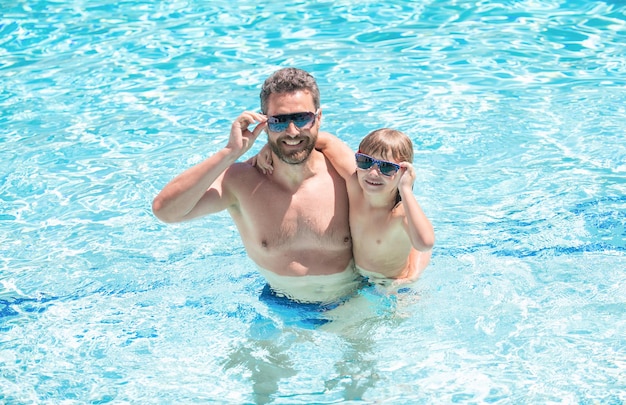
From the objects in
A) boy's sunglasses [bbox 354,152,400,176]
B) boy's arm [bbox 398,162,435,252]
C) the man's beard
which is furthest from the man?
boy's arm [bbox 398,162,435,252]

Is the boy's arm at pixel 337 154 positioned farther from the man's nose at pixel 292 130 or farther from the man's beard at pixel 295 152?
the man's nose at pixel 292 130

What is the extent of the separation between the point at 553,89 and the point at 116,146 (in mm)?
4011

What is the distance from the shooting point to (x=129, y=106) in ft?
27.1

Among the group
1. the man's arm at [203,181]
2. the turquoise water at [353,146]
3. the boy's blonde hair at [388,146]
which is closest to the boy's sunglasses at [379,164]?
the boy's blonde hair at [388,146]

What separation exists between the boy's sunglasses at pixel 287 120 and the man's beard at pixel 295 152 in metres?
0.07

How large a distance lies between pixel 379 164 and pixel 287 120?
0.49 meters

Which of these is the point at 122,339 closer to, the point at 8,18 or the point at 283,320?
the point at 283,320

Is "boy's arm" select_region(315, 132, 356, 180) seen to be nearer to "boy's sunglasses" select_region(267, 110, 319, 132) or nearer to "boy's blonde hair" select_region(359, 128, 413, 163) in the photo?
"boy's blonde hair" select_region(359, 128, 413, 163)

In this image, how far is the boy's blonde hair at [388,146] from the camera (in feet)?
13.8

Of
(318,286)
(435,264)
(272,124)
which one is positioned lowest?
(435,264)

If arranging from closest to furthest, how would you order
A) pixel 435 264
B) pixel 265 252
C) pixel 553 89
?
1. pixel 265 252
2. pixel 435 264
3. pixel 553 89

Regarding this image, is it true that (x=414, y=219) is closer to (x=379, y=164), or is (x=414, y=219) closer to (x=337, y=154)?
(x=379, y=164)

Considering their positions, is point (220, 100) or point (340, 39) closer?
point (220, 100)

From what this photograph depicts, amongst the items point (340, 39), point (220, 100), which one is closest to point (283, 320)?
point (220, 100)
